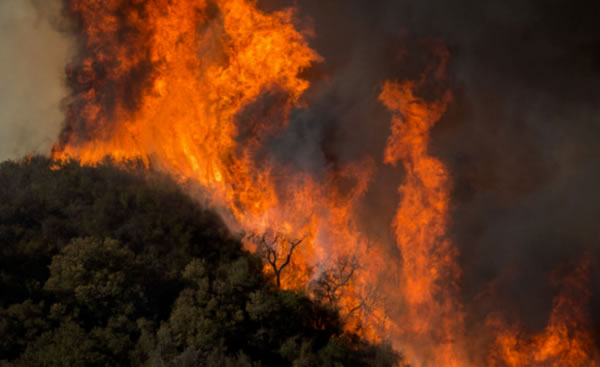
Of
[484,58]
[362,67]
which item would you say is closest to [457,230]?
[484,58]

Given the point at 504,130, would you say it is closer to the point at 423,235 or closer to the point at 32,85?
the point at 423,235

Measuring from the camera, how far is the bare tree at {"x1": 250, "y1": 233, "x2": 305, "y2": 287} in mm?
31094

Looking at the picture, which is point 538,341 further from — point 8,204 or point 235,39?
point 8,204

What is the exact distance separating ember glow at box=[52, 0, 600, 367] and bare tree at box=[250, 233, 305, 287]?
280 millimetres

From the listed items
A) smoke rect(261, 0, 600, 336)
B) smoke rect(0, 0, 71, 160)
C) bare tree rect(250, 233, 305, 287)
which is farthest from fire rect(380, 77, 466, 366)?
smoke rect(0, 0, 71, 160)

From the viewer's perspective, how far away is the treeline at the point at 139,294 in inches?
945

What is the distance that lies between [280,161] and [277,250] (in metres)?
5.46

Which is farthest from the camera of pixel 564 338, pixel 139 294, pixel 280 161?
pixel 280 161

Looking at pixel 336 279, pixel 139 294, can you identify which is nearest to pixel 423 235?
pixel 336 279

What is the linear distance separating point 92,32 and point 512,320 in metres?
33.8

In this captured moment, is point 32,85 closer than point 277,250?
No

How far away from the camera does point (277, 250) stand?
31828 millimetres

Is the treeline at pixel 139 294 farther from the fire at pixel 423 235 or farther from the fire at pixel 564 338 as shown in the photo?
the fire at pixel 564 338

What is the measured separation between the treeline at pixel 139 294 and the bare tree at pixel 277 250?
0.71m
